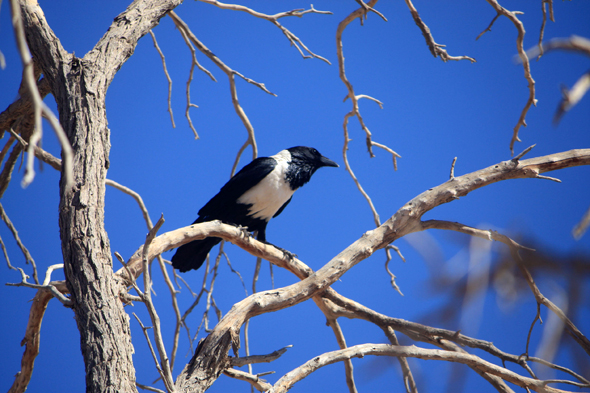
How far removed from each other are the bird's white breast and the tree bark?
77.9 inches

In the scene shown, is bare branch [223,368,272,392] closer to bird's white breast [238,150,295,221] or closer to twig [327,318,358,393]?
twig [327,318,358,393]

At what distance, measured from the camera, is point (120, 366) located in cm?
156

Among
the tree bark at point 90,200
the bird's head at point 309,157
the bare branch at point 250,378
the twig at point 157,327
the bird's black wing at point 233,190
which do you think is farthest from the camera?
the bird's head at point 309,157

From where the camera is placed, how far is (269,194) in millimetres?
4043

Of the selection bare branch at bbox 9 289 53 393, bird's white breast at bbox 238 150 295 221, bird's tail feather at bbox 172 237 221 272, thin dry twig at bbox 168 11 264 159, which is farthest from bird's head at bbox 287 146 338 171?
bare branch at bbox 9 289 53 393

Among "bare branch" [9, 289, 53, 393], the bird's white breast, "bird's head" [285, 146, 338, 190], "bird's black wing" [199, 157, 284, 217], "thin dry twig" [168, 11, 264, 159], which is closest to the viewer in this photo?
"bare branch" [9, 289, 53, 393]

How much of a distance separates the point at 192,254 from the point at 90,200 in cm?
195

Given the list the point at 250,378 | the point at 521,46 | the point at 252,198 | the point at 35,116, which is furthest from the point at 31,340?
the point at 521,46

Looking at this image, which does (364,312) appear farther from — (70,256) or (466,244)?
(466,244)

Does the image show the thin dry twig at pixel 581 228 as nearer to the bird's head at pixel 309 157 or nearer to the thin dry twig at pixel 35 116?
the thin dry twig at pixel 35 116

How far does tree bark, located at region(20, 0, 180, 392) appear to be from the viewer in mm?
1571

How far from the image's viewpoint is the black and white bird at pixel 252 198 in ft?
12.1

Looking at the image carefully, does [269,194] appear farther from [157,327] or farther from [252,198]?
[157,327]

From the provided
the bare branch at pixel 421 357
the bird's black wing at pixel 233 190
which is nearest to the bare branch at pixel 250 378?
the bare branch at pixel 421 357
